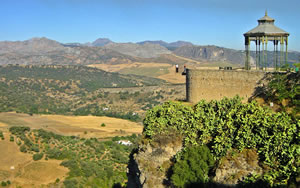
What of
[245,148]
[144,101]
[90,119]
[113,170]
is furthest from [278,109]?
[144,101]

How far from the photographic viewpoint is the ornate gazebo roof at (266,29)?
1906 centimetres

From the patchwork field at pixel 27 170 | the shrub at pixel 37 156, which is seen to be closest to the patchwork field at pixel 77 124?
the shrub at pixel 37 156

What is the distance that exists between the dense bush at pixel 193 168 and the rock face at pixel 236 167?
636 mm

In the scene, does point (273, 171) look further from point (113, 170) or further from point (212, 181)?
point (113, 170)

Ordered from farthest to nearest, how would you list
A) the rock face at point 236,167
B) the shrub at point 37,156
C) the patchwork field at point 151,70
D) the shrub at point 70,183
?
the patchwork field at point 151,70
the shrub at point 37,156
the shrub at point 70,183
the rock face at point 236,167

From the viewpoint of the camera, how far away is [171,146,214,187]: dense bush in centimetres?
1580

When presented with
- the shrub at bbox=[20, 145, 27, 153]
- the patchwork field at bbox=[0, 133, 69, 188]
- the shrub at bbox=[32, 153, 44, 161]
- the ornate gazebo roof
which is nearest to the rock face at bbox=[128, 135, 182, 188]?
the ornate gazebo roof

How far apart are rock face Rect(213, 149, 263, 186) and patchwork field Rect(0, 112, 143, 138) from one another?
3334 centimetres

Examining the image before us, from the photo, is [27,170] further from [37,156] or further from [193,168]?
[193,168]

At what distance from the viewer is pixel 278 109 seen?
54.7 feet

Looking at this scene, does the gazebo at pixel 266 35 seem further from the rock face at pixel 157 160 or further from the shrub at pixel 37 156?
the shrub at pixel 37 156

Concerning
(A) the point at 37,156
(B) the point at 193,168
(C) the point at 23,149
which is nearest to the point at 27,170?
(A) the point at 37,156

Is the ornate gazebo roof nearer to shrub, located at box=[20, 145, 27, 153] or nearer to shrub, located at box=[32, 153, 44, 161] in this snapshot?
shrub, located at box=[32, 153, 44, 161]

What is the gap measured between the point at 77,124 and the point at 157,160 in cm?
3965
